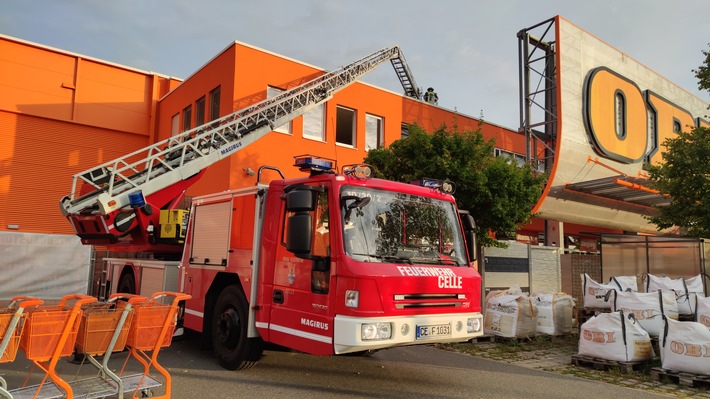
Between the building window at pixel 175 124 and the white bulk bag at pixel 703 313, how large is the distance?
1797 cm

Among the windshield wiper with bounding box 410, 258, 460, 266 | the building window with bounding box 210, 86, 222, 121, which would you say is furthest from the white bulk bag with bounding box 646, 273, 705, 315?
the building window with bounding box 210, 86, 222, 121

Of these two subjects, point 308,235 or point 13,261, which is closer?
point 308,235

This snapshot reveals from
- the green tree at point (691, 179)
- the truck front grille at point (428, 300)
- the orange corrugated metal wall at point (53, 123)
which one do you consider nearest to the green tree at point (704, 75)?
the green tree at point (691, 179)

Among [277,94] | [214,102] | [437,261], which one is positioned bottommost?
[437,261]

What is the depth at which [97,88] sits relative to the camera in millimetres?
21375

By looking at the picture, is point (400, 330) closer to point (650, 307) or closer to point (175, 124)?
point (650, 307)

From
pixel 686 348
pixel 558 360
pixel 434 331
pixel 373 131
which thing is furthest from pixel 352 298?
pixel 373 131

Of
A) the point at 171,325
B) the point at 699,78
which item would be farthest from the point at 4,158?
the point at 699,78

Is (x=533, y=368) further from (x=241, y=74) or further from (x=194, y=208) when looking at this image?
(x=241, y=74)

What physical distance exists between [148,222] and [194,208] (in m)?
1.91

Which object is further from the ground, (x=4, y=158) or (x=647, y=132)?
(x=647, y=132)

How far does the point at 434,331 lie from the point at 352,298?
41.3 inches

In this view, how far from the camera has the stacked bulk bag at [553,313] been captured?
10.1 m

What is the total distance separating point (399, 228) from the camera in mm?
6125
